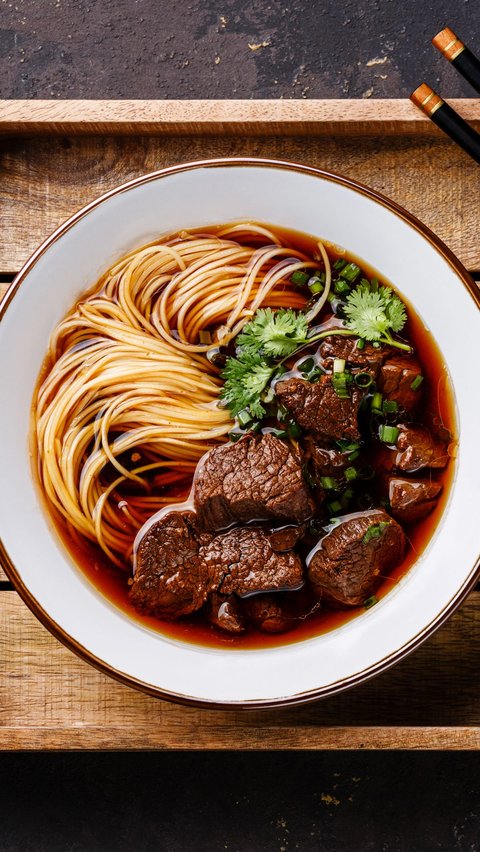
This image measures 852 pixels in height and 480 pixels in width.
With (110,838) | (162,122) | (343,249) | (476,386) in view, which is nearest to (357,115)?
(343,249)

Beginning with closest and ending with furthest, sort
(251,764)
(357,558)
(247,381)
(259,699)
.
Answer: (259,699)
(357,558)
(247,381)
(251,764)

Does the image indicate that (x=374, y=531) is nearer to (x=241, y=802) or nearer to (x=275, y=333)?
(x=275, y=333)

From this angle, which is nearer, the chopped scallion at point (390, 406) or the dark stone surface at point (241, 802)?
the chopped scallion at point (390, 406)

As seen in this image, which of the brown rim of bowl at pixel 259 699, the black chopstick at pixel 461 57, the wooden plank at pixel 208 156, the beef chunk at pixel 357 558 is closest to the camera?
the brown rim of bowl at pixel 259 699

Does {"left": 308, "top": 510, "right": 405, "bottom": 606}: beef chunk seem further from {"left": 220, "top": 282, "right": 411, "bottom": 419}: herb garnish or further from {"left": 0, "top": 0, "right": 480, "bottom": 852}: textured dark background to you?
{"left": 0, "top": 0, "right": 480, "bottom": 852}: textured dark background

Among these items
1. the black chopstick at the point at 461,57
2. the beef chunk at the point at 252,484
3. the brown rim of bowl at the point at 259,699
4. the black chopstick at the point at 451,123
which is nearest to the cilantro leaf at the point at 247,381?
the beef chunk at the point at 252,484

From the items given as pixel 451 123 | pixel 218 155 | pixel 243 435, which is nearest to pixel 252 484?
pixel 243 435

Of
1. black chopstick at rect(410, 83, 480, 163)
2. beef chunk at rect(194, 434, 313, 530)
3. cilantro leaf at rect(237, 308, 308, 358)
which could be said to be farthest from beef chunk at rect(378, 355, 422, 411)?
black chopstick at rect(410, 83, 480, 163)

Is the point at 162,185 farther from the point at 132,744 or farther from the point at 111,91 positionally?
the point at 132,744

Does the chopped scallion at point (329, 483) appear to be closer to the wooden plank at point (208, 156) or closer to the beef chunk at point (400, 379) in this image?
the beef chunk at point (400, 379)
